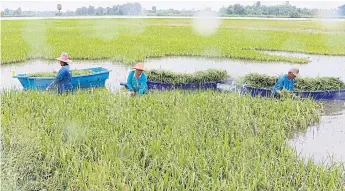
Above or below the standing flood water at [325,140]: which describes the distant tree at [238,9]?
above

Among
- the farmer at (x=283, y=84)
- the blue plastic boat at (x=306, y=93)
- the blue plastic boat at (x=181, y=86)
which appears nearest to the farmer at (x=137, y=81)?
the blue plastic boat at (x=181, y=86)

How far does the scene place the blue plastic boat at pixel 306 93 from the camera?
7.04 m

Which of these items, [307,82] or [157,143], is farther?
[307,82]

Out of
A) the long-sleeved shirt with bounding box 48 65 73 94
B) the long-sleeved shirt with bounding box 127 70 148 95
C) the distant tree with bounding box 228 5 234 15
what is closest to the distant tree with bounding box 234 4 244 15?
the distant tree with bounding box 228 5 234 15

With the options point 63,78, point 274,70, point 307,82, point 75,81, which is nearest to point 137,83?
point 63,78

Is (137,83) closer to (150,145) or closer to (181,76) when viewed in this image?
(181,76)

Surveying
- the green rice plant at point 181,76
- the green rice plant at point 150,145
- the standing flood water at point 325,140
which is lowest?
the standing flood water at point 325,140

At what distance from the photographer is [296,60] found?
1313 cm

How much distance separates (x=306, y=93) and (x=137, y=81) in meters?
2.93

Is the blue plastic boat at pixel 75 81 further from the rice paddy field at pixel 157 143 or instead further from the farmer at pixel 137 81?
the farmer at pixel 137 81

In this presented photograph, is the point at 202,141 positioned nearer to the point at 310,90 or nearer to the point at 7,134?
the point at 7,134

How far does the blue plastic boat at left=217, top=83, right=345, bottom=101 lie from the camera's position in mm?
7035

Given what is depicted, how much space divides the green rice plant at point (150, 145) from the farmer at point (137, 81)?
1.37ft

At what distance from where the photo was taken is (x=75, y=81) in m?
7.30
